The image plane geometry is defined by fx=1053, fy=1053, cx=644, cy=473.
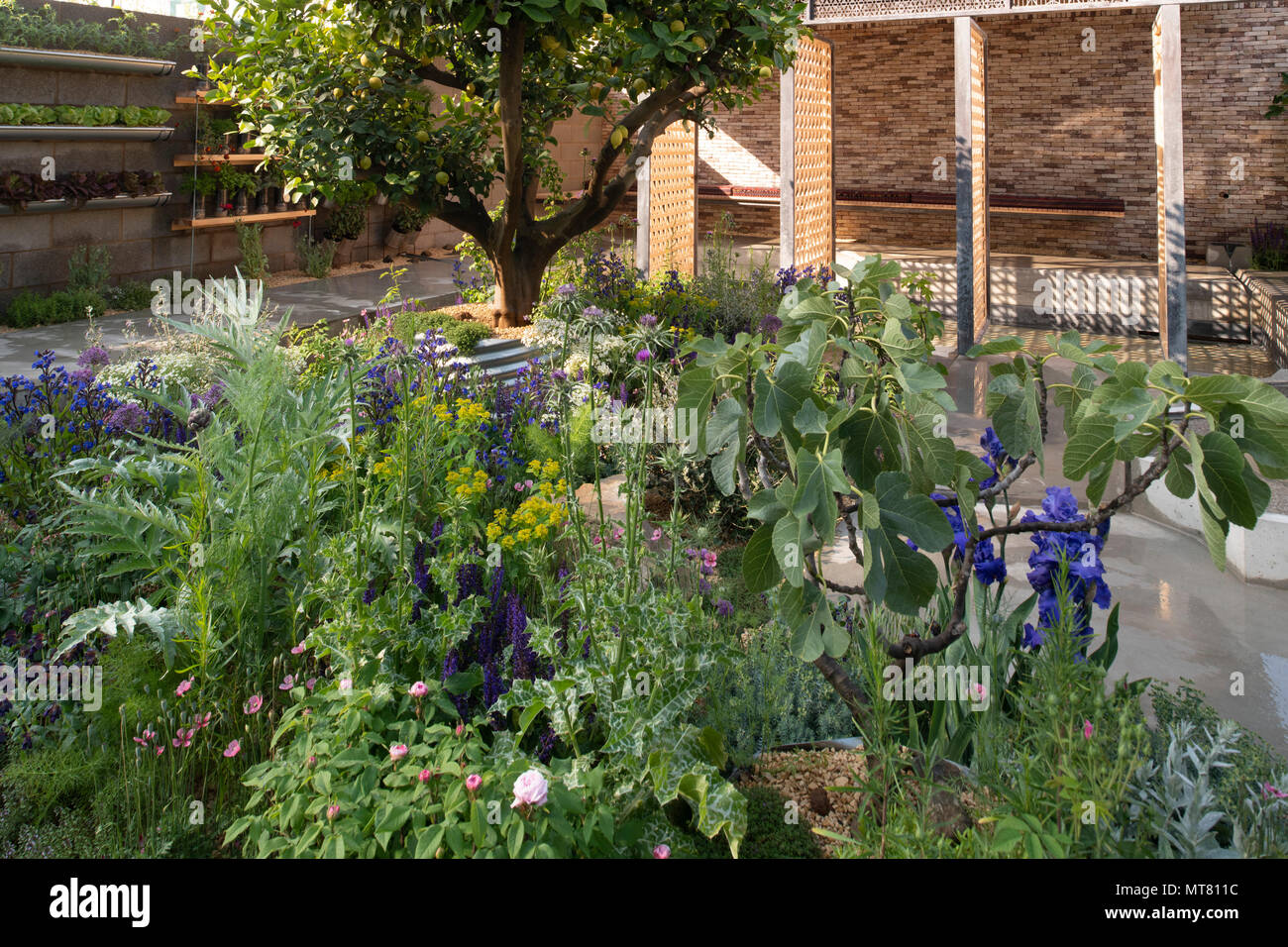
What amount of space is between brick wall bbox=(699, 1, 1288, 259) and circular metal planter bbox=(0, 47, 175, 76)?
7407 mm

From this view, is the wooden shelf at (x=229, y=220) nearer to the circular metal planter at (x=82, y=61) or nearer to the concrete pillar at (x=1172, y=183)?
the circular metal planter at (x=82, y=61)

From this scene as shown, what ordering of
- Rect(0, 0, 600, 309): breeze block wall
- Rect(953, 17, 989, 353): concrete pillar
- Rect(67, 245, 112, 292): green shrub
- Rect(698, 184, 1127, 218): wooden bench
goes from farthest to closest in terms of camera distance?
Rect(698, 184, 1127, 218): wooden bench → Rect(67, 245, 112, 292): green shrub → Rect(953, 17, 989, 353): concrete pillar → Rect(0, 0, 600, 309): breeze block wall

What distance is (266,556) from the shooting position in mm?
2502

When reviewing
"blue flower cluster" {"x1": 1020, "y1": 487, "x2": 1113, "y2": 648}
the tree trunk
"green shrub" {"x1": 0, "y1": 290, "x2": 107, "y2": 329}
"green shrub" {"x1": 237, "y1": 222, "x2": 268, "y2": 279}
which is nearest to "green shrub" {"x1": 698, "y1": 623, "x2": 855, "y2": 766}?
"blue flower cluster" {"x1": 1020, "y1": 487, "x2": 1113, "y2": 648}

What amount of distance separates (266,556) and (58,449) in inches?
47.1

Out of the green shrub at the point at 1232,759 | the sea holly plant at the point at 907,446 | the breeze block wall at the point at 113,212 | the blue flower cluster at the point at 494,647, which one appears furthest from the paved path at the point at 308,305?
the green shrub at the point at 1232,759

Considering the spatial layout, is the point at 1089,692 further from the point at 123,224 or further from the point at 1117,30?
the point at 1117,30

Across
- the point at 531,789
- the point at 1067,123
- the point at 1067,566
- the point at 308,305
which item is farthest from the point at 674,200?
the point at 531,789

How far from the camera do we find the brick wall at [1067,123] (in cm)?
1245

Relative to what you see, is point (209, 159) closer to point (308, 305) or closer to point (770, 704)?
point (308, 305)

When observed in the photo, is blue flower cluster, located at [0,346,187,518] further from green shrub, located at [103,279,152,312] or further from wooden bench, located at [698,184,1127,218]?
wooden bench, located at [698,184,1127,218]

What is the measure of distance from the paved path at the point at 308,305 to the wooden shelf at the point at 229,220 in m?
0.68

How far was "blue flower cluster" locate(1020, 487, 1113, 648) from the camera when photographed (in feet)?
7.12

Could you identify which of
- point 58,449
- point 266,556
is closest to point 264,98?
point 58,449
